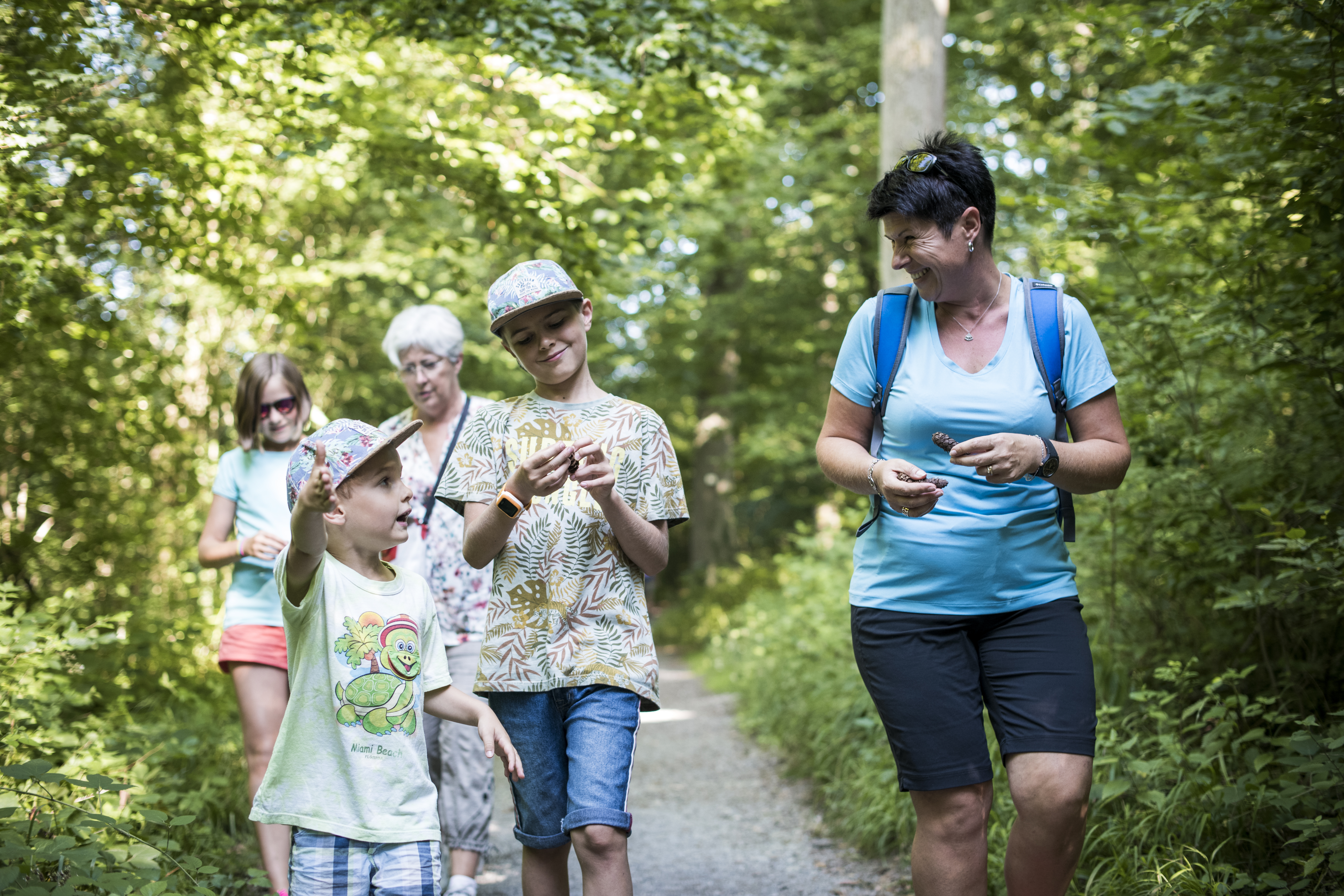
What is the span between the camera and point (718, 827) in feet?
18.6

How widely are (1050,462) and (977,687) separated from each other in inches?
24.1

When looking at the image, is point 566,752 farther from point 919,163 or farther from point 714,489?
point 714,489

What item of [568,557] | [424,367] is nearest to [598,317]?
[424,367]

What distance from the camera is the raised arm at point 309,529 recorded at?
2.24 m

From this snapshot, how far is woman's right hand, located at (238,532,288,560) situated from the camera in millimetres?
3801

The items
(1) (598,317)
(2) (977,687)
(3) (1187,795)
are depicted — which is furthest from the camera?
(1) (598,317)

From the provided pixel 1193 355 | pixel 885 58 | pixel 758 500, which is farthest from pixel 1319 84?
pixel 758 500

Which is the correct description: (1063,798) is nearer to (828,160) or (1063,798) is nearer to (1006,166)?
(1006,166)

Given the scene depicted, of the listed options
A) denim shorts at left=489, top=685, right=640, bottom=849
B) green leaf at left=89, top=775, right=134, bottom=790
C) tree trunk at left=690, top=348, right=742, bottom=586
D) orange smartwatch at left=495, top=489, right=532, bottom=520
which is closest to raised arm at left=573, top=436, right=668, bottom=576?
orange smartwatch at left=495, top=489, right=532, bottom=520

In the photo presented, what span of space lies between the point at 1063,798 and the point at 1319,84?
2778 millimetres

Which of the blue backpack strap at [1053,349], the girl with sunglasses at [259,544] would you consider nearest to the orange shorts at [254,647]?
the girl with sunglasses at [259,544]

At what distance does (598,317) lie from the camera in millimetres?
10438

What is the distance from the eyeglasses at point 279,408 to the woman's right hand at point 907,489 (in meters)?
2.68

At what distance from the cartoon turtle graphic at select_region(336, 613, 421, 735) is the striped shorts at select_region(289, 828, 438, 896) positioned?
0.27m
